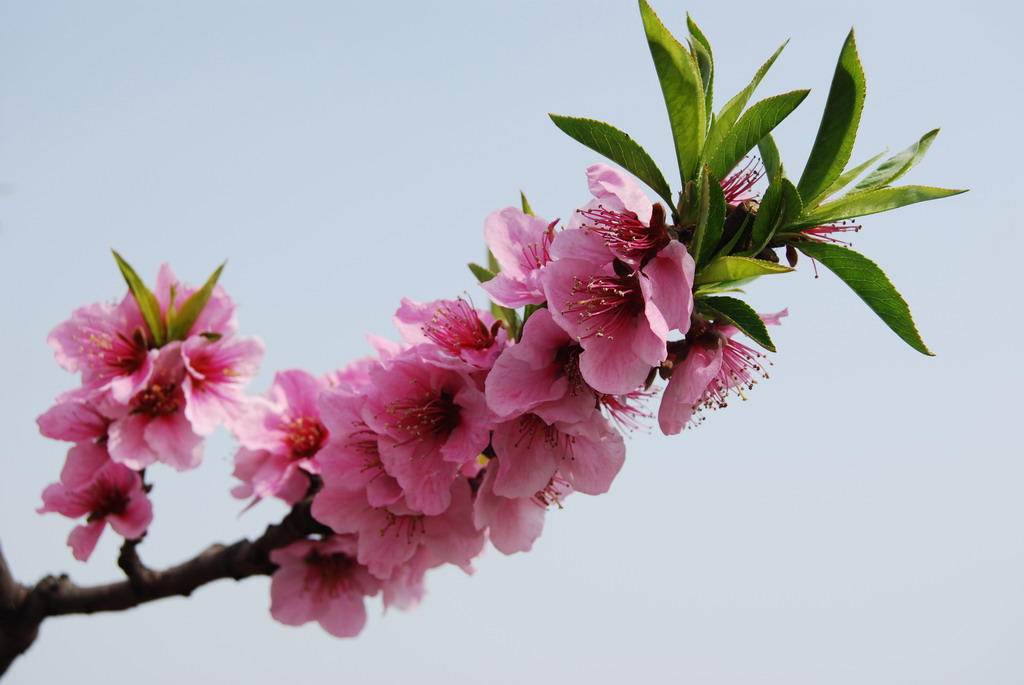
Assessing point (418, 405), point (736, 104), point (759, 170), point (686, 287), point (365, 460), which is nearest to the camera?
point (686, 287)

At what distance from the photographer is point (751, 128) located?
1550 millimetres

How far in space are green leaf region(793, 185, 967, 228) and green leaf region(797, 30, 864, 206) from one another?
0.10 feet

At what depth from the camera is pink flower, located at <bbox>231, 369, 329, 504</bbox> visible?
99.3 inches

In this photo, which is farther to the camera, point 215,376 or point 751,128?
point 215,376

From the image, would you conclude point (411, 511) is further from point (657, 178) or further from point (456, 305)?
point (657, 178)

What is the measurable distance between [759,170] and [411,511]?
1.10 m

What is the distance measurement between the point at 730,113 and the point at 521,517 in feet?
Result: 3.42

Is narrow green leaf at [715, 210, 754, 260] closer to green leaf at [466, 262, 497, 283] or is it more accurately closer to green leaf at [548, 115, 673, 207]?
green leaf at [548, 115, 673, 207]

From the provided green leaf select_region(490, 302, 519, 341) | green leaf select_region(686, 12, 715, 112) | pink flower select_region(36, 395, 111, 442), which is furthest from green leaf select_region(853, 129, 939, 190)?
pink flower select_region(36, 395, 111, 442)

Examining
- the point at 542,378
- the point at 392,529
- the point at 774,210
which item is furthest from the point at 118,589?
the point at 774,210

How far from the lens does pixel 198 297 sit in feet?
8.30

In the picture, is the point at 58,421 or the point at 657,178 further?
the point at 58,421

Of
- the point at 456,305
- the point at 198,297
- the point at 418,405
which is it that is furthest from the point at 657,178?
the point at 198,297

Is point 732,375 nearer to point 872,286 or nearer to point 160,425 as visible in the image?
point 872,286
